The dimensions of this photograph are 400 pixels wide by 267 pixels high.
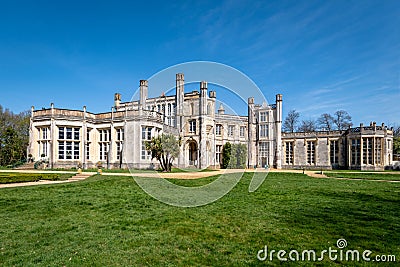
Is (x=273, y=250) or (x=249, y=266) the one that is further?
(x=273, y=250)

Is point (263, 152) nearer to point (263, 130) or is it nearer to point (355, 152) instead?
point (263, 130)

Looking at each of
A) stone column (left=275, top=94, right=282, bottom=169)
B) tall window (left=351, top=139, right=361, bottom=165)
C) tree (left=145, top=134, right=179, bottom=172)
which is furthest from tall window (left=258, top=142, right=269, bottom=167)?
tree (left=145, top=134, right=179, bottom=172)

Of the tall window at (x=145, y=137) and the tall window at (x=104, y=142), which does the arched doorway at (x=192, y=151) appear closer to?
the tall window at (x=145, y=137)

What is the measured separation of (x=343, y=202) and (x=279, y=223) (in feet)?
16.5

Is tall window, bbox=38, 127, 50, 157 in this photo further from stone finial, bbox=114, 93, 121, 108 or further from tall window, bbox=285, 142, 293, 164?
tall window, bbox=285, 142, 293, 164

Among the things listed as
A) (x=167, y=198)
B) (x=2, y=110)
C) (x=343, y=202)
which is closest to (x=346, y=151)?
(x=343, y=202)

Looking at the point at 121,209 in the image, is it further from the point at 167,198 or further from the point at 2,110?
the point at 2,110

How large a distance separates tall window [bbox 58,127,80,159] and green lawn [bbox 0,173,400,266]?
822 inches

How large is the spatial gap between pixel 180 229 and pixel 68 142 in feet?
95.8

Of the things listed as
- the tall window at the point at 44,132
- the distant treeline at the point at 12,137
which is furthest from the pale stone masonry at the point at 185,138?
the distant treeline at the point at 12,137

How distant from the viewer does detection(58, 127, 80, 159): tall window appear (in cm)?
3194

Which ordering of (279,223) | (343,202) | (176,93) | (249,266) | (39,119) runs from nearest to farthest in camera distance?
(249,266), (279,223), (343,202), (39,119), (176,93)

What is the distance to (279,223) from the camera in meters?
8.17

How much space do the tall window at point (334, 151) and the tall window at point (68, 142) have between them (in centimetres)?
4079
